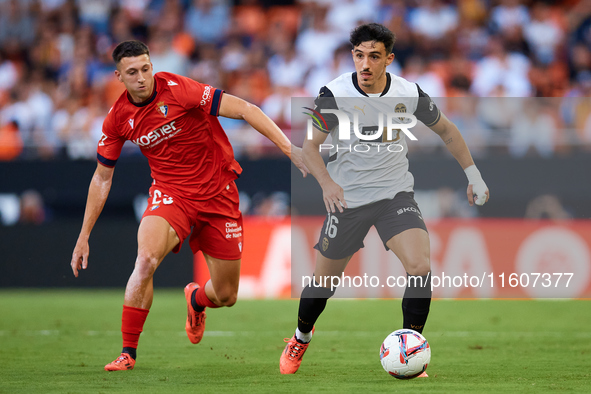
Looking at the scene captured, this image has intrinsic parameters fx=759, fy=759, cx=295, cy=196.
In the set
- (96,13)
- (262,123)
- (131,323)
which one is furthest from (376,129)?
(96,13)

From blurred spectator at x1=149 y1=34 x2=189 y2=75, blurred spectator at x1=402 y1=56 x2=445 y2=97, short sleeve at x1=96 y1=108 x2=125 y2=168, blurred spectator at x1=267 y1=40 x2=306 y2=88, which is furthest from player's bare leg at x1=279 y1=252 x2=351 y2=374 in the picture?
blurred spectator at x1=149 y1=34 x2=189 y2=75

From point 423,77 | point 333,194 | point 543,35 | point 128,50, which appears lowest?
Result: point 333,194

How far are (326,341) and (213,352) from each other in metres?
1.30

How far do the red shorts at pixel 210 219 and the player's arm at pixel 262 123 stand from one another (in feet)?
2.40

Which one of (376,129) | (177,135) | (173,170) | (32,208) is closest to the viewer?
(376,129)

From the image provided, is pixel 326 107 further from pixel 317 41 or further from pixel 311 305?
pixel 317 41

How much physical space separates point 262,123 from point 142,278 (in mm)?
1535

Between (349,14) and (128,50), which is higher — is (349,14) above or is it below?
above

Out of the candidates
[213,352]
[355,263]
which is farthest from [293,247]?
[213,352]

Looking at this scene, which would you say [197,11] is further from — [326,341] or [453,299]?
[326,341]

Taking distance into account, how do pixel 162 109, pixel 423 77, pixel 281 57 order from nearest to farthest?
pixel 162 109 → pixel 423 77 → pixel 281 57

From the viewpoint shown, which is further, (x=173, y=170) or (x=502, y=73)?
(x=502, y=73)

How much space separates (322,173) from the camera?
570 cm

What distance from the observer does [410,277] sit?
5.45m
